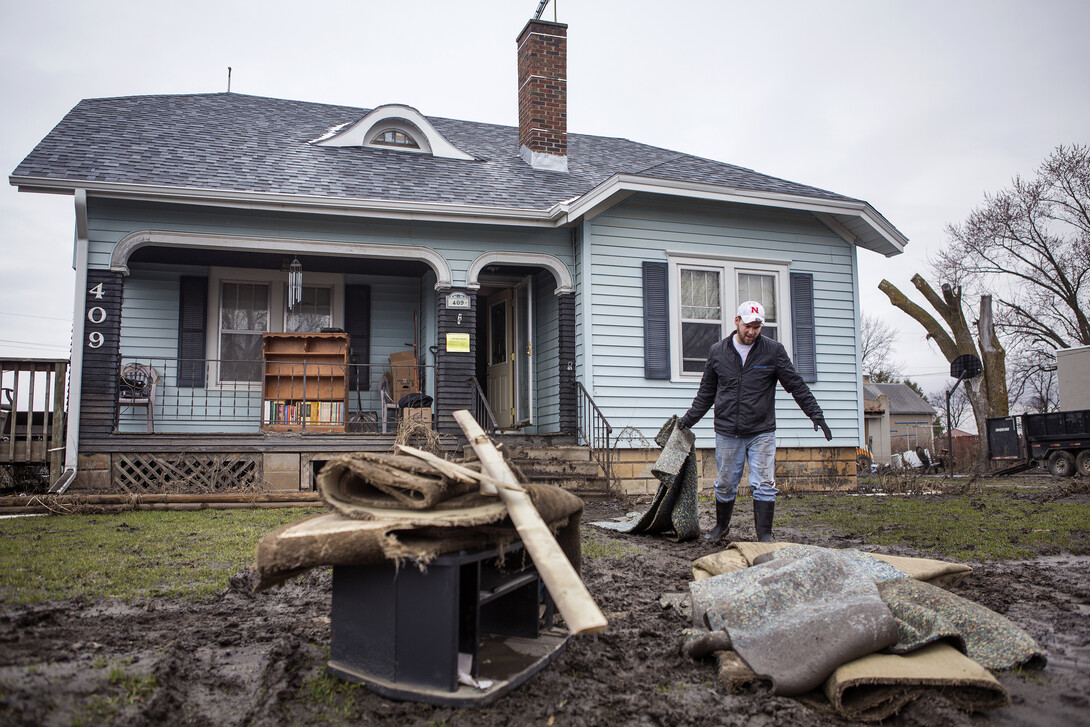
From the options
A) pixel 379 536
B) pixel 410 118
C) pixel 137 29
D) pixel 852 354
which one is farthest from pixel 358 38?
pixel 379 536

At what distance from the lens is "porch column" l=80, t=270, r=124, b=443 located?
8.48 m

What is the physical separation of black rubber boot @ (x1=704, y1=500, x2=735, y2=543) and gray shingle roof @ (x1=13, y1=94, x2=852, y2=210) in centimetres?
546

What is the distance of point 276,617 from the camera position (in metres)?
3.38

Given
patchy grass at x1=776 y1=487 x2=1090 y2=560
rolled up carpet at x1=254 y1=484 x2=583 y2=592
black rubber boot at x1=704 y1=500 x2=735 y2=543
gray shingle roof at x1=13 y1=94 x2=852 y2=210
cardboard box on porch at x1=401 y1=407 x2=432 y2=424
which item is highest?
gray shingle roof at x1=13 y1=94 x2=852 y2=210

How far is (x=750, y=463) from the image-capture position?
17.6 feet

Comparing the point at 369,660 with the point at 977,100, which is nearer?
the point at 369,660

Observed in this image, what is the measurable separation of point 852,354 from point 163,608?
9.86 m

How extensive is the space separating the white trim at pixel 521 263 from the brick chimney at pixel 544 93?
2464 mm

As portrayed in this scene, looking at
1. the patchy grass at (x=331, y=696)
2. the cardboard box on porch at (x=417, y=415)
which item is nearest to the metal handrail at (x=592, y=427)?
the cardboard box on porch at (x=417, y=415)

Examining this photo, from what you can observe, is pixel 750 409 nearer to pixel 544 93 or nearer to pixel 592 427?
pixel 592 427

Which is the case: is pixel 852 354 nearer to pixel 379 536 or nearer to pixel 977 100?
pixel 379 536

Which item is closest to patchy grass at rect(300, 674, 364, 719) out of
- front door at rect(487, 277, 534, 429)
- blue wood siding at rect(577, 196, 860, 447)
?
blue wood siding at rect(577, 196, 860, 447)

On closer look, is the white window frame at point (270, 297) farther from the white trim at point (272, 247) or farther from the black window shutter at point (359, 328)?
the white trim at point (272, 247)

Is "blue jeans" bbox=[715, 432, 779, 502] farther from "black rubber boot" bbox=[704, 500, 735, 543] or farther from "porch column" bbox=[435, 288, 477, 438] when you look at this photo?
"porch column" bbox=[435, 288, 477, 438]
